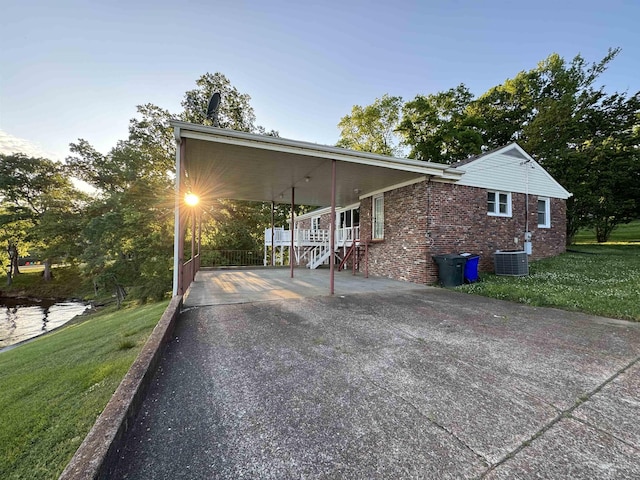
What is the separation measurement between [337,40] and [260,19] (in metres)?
2.74

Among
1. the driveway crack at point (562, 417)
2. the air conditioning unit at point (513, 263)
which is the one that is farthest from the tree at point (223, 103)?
the driveway crack at point (562, 417)

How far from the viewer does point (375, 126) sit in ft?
76.4

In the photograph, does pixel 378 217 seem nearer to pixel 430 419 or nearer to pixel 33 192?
pixel 430 419

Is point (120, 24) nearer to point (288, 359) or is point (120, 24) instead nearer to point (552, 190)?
point (288, 359)

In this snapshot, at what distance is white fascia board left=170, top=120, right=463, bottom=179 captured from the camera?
482 cm

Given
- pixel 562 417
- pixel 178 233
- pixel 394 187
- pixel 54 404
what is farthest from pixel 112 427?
pixel 394 187

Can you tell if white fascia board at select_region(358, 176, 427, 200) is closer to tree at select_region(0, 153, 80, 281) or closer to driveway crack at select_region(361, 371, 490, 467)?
driveway crack at select_region(361, 371, 490, 467)

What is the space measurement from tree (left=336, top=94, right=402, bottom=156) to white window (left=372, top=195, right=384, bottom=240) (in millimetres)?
14358

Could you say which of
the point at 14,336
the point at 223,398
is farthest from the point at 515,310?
the point at 14,336

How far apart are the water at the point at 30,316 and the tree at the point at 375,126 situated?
2311 cm

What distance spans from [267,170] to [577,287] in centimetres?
796

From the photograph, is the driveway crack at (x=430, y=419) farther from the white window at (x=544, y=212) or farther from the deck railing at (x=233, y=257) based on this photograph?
the deck railing at (x=233, y=257)

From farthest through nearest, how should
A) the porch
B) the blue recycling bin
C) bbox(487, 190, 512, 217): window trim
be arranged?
the porch
bbox(487, 190, 512, 217): window trim
the blue recycling bin

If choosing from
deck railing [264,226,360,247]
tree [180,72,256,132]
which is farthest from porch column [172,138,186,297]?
tree [180,72,256,132]
